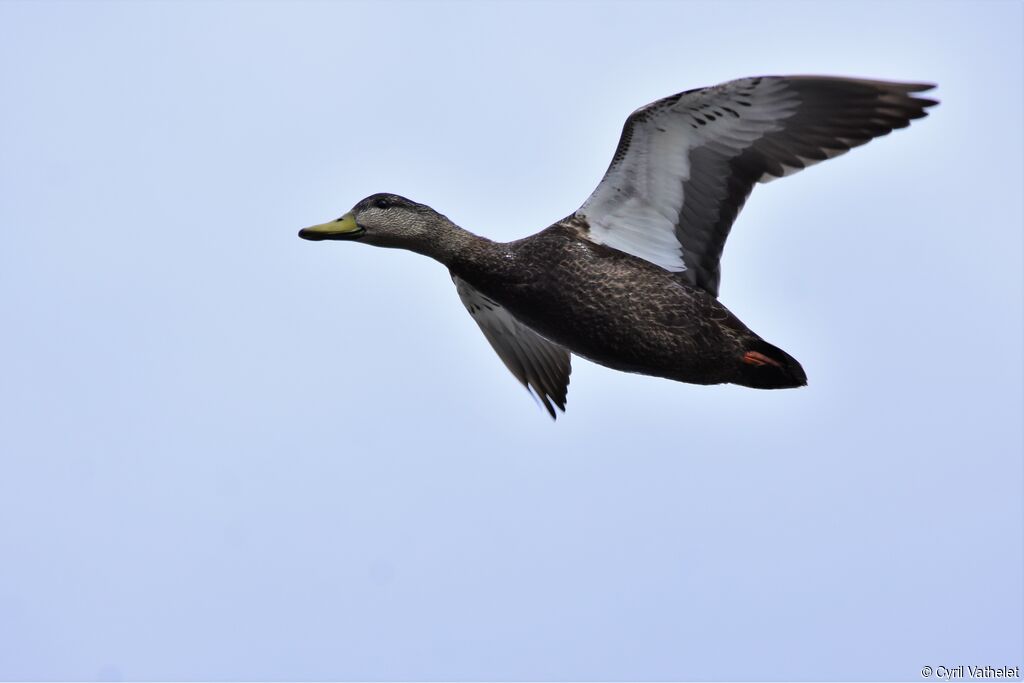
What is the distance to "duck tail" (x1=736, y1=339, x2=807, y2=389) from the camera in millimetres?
10672

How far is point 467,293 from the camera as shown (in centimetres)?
1277

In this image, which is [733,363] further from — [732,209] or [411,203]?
[411,203]

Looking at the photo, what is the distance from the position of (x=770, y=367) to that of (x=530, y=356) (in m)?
3.02

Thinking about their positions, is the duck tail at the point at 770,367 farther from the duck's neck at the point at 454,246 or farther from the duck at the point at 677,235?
the duck's neck at the point at 454,246

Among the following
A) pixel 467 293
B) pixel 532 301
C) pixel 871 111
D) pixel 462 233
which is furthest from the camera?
pixel 467 293

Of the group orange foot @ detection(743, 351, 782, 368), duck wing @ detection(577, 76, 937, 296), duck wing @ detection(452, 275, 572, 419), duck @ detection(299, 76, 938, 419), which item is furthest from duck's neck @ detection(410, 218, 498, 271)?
orange foot @ detection(743, 351, 782, 368)

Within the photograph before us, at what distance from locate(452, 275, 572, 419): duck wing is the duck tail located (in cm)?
264

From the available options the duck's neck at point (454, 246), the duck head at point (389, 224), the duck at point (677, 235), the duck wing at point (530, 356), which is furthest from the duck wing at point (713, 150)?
the duck wing at point (530, 356)

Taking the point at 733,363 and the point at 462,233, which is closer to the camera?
the point at 733,363

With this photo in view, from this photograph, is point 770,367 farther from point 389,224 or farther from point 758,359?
point 389,224

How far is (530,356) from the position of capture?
13.2 m

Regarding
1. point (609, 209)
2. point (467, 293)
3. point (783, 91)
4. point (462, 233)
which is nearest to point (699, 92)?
point (783, 91)

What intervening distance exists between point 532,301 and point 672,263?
1.17 metres

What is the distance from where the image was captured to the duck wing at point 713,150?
1021 centimetres
